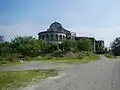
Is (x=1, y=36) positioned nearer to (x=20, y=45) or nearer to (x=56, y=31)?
(x=20, y=45)

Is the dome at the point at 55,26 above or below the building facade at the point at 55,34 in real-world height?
above

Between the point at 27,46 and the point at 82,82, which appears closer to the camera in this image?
the point at 82,82

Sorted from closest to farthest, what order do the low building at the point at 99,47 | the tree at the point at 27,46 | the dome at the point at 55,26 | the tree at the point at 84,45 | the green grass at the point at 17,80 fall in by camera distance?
the green grass at the point at 17,80 → the tree at the point at 27,46 → the tree at the point at 84,45 → the dome at the point at 55,26 → the low building at the point at 99,47

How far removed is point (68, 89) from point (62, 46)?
9573cm

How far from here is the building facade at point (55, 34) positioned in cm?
12614

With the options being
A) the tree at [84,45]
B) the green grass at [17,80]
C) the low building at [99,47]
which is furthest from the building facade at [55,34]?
the green grass at [17,80]

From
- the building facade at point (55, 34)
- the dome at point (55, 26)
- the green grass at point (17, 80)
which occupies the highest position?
the dome at point (55, 26)

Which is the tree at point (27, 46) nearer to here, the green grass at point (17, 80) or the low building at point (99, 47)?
the low building at point (99, 47)

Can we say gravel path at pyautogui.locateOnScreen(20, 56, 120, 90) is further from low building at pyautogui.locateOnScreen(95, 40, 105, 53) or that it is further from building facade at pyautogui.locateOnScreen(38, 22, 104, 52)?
low building at pyautogui.locateOnScreen(95, 40, 105, 53)

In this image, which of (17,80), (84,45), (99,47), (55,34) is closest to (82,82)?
(17,80)

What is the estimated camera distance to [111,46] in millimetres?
155250

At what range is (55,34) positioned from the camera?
12712cm

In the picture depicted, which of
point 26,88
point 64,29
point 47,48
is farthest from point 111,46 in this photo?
point 26,88

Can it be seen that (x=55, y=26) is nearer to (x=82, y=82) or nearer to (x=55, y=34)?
(x=55, y=34)
